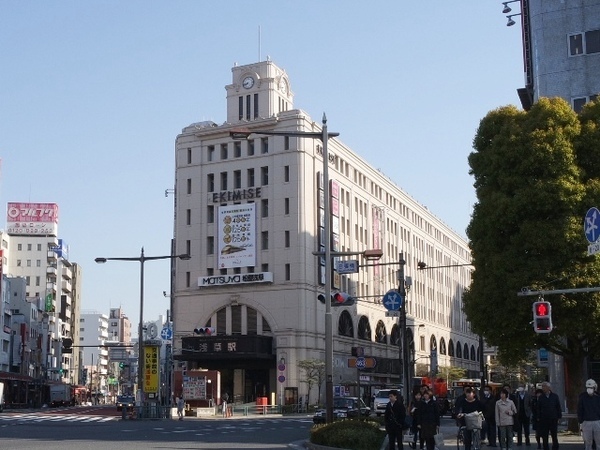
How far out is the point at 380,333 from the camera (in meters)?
97.2

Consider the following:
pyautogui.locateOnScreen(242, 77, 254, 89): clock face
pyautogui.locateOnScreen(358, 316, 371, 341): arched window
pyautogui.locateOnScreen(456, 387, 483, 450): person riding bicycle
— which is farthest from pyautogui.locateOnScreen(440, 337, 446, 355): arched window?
pyautogui.locateOnScreen(456, 387, 483, 450): person riding bicycle

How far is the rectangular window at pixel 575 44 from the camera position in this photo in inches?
1596

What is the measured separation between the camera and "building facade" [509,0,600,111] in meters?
40.1

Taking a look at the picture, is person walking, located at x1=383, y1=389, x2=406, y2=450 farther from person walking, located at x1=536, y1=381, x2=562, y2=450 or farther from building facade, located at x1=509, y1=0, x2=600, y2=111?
building facade, located at x1=509, y1=0, x2=600, y2=111

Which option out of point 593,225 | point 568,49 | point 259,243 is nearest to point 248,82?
point 259,243

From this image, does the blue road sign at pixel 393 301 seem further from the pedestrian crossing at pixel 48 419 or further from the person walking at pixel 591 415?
the pedestrian crossing at pixel 48 419

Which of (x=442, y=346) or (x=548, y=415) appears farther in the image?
(x=442, y=346)

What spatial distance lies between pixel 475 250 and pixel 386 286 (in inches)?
2706

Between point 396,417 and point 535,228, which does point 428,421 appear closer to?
point 396,417

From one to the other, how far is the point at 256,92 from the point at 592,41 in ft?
164

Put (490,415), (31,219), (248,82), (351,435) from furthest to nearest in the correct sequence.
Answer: (31,219)
(248,82)
(490,415)
(351,435)

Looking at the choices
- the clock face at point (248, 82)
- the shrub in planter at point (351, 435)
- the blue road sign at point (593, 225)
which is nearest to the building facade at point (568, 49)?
the shrub in planter at point (351, 435)

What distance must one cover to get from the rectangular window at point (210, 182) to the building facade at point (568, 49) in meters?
46.4

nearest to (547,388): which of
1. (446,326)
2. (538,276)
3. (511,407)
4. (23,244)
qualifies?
(511,407)
